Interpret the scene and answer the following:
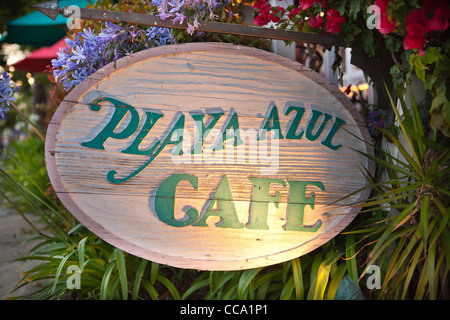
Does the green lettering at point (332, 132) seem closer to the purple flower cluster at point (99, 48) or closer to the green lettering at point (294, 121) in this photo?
the green lettering at point (294, 121)

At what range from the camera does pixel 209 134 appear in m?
1.64

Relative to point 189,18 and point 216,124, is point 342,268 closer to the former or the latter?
point 216,124

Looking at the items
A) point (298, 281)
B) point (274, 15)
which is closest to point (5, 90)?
point (274, 15)

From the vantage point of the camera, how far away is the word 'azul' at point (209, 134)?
1.59 meters

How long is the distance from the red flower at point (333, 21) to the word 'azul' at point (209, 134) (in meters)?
0.40

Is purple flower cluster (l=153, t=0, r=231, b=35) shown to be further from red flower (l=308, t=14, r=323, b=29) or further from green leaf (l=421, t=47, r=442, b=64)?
green leaf (l=421, t=47, r=442, b=64)

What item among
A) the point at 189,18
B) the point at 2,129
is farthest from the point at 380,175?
the point at 2,129

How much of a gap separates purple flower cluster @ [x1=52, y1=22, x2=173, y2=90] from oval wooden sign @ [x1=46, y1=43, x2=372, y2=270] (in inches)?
11.6

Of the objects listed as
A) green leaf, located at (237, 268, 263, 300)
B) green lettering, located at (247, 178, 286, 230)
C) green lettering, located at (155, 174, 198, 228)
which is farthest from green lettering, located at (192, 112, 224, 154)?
green leaf, located at (237, 268, 263, 300)

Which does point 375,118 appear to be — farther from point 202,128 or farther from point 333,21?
point 202,128

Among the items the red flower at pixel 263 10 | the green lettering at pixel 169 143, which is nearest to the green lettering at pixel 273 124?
the green lettering at pixel 169 143
